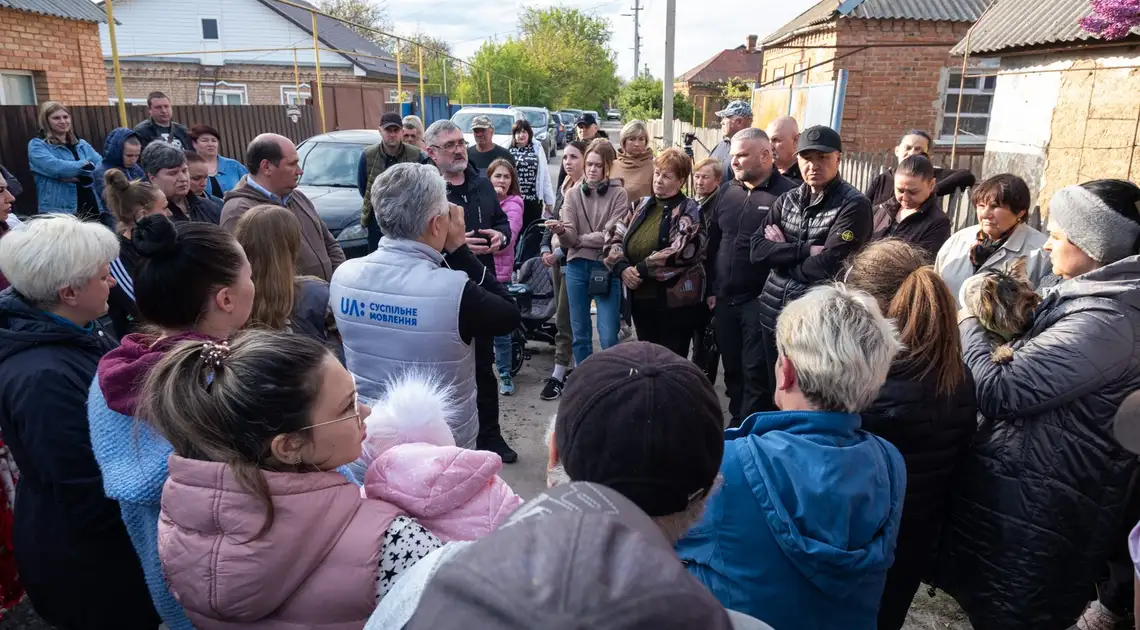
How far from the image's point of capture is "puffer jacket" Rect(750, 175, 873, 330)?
11.8 feet

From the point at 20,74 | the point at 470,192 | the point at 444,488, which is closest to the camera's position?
the point at 444,488

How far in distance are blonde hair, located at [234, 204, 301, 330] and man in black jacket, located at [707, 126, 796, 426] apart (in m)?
2.61

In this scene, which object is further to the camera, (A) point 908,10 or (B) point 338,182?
(A) point 908,10

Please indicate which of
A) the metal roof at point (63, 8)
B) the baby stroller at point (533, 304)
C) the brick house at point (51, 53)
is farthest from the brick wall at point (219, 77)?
the baby stroller at point (533, 304)

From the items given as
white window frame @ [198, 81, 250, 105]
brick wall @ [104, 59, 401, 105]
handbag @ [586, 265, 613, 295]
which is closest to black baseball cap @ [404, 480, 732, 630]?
handbag @ [586, 265, 613, 295]

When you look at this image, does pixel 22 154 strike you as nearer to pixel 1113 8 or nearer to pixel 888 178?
pixel 888 178

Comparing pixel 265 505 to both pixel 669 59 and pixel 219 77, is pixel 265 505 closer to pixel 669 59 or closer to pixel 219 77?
pixel 669 59

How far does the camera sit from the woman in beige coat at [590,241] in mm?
4980

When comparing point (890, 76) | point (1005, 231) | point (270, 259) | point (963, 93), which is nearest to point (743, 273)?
point (1005, 231)

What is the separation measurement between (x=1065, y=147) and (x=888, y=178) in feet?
12.2

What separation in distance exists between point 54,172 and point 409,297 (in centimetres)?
696

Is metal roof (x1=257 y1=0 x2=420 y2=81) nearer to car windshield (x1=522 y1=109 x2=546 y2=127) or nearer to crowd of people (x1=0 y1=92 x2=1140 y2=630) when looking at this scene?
car windshield (x1=522 y1=109 x2=546 y2=127)

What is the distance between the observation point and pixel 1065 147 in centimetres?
723

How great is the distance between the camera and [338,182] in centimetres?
843
